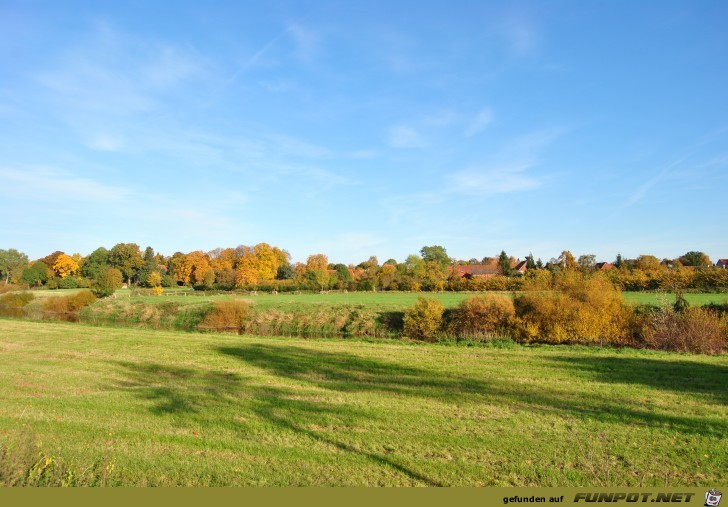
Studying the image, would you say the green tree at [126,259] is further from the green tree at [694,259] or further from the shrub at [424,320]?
the green tree at [694,259]

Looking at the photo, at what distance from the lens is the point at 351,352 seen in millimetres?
17281

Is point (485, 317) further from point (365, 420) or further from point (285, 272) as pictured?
point (285, 272)

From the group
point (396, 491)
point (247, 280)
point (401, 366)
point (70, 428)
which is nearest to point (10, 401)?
point (70, 428)

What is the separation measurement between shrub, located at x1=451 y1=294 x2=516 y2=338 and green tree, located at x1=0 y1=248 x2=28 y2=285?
319ft

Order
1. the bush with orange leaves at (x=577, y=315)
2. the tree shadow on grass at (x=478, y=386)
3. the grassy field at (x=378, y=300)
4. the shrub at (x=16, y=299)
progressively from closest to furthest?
the tree shadow on grass at (x=478, y=386), the bush with orange leaves at (x=577, y=315), the grassy field at (x=378, y=300), the shrub at (x=16, y=299)

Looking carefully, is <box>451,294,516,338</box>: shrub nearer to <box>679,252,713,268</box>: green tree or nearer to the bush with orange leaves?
the bush with orange leaves

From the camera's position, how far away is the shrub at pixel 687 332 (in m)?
20.2

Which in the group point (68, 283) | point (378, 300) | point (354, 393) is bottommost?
point (354, 393)

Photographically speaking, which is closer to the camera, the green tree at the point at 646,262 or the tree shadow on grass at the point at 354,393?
the tree shadow on grass at the point at 354,393

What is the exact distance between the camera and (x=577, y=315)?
25578 millimetres

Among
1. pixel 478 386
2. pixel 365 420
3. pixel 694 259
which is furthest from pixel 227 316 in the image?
pixel 694 259

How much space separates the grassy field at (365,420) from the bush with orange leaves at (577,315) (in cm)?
983

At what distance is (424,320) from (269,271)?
231 feet

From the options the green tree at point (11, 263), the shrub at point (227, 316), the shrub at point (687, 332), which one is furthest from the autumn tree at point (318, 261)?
the shrub at point (687, 332)
